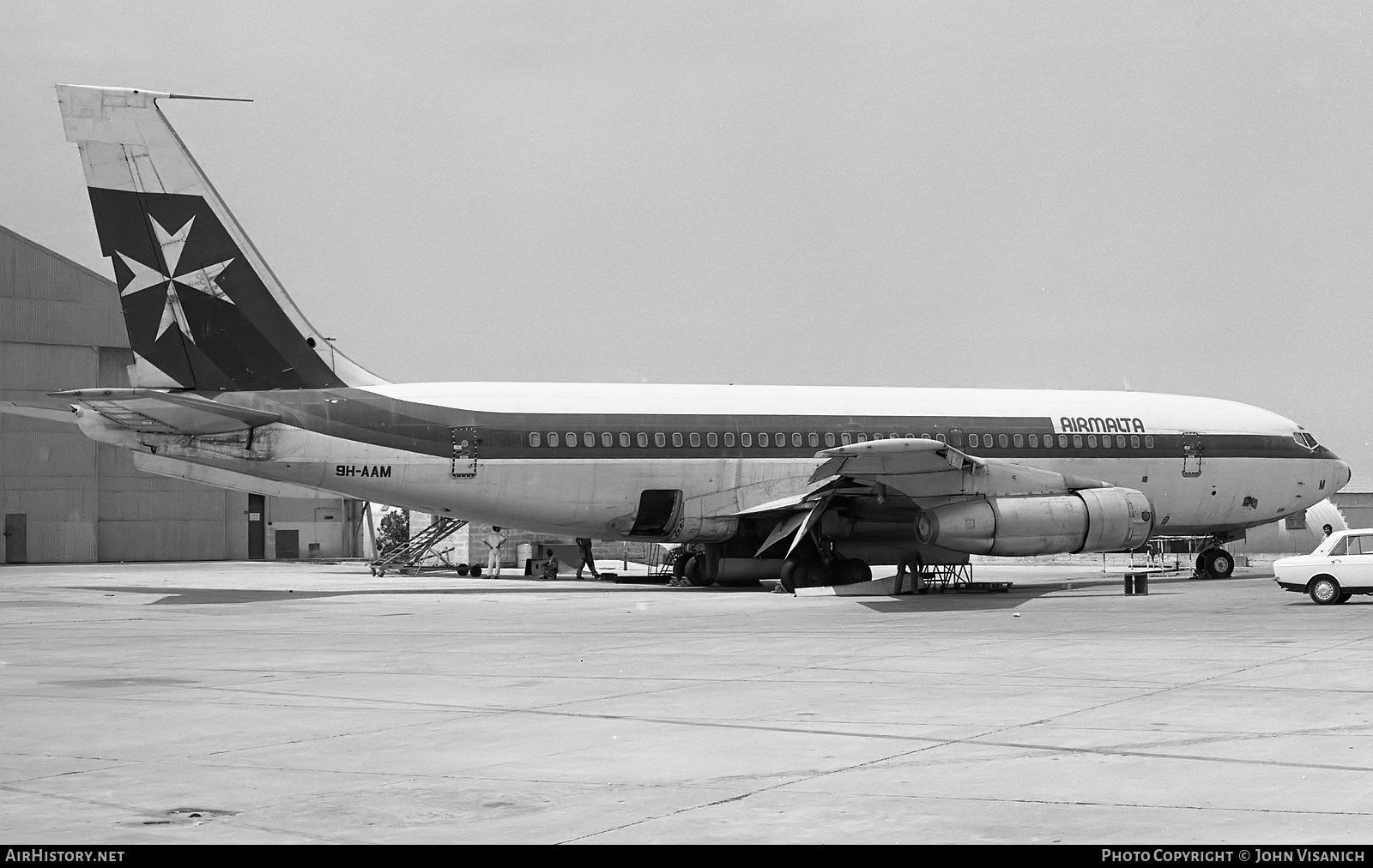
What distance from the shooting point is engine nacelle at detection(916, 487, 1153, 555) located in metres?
26.2

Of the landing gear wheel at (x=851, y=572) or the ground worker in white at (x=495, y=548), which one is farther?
the ground worker in white at (x=495, y=548)

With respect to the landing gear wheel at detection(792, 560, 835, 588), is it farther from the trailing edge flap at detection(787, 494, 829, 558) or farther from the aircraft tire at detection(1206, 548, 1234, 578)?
the aircraft tire at detection(1206, 548, 1234, 578)

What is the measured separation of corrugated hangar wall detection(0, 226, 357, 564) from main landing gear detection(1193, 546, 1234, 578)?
40.8m

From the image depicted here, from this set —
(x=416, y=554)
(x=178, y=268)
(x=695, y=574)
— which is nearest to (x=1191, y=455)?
(x=695, y=574)

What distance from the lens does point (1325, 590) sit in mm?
22891

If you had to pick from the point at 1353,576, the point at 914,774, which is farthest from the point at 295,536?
the point at 914,774

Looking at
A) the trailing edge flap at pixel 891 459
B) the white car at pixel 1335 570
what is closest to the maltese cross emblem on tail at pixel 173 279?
the trailing edge flap at pixel 891 459

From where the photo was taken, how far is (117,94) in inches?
973

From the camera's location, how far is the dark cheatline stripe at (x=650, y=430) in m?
26.8

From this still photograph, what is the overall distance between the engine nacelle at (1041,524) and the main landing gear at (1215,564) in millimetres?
7466

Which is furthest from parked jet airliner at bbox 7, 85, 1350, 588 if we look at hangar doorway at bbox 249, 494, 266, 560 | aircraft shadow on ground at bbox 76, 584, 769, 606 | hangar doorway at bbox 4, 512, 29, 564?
hangar doorway at bbox 249, 494, 266, 560

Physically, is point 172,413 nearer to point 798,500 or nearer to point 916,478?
point 798,500

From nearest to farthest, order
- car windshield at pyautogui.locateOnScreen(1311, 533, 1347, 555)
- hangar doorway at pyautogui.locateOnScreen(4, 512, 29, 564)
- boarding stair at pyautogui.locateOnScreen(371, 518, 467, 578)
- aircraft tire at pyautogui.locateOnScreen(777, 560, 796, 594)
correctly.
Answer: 1. car windshield at pyautogui.locateOnScreen(1311, 533, 1347, 555)
2. aircraft tire at pyautogui.locateOnScreen(777, 560, 796, 594)
3. boarding stair at pyautogui.locateOnScreen(371, 518, 467, 578)
4. hangar doorway at pyautogui.locateOnScreen(4, 512, 29, 564)

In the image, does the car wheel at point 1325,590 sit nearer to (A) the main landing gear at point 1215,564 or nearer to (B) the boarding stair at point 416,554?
(A) the main landing gear at point 1215,564
